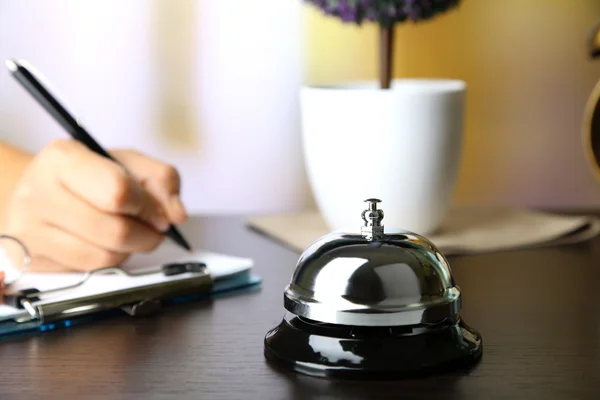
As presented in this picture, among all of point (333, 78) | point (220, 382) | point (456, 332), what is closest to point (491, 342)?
point (456, 332)

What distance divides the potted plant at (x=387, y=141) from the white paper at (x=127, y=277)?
18cm

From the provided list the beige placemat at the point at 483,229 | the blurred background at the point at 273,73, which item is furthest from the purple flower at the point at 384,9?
the blurred background at the point at 273,73

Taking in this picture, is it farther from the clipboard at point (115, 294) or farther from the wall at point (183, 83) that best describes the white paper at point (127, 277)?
the wall at point (183, 83)

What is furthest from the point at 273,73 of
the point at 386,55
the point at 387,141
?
the point at 387,141

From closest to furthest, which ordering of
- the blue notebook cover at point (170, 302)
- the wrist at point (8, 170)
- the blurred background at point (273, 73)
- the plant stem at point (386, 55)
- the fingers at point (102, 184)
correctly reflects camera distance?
Answer: 1. the blue notebook cover at point (170, 302)
2. the fingers at point (102, 184)
3. the wrist at point (8, 170)
4. the plant stem at point (386, 55)
5. the blurred background at point (273, 73)

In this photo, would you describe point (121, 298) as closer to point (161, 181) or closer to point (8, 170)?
point (161, 181)

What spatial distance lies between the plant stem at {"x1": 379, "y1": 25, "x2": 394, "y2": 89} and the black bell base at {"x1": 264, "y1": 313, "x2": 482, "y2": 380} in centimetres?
51

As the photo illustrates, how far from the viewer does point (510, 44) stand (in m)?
1.30

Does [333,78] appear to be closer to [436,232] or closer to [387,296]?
[436,232]

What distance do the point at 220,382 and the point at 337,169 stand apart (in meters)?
0.46

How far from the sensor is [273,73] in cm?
A: 132

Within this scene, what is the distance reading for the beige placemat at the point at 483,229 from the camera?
0.94 metres

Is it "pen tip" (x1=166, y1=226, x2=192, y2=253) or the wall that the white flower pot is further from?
the wall

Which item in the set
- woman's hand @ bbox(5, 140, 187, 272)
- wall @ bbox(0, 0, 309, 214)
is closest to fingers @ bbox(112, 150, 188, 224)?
woman's hand @ bbox(5, 140, 187, 272)
